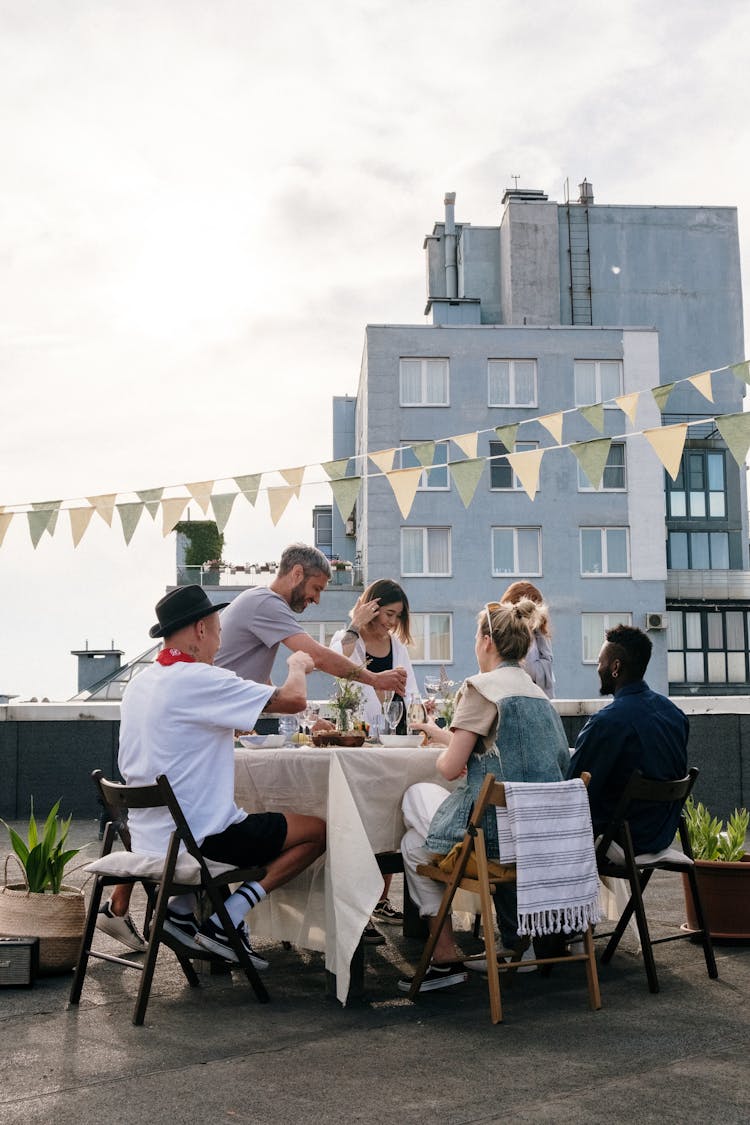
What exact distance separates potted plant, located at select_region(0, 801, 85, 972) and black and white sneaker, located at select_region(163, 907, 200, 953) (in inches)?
22.7

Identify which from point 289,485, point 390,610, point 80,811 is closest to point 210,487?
point 289,485

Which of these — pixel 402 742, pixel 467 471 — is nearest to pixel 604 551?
pixel 467 471

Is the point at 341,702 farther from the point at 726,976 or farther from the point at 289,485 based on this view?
the point at 289,485

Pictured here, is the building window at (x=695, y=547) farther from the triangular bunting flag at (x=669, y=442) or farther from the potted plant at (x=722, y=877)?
the potted plant at (x=722, y=877)

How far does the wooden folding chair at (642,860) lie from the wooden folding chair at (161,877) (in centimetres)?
137

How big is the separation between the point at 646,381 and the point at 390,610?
111ft

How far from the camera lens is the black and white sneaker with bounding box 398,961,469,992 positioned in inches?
180

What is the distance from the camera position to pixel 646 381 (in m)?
38.5

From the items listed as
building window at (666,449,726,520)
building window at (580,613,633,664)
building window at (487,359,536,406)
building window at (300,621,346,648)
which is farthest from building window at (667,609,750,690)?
building window at (300,621,346,648)

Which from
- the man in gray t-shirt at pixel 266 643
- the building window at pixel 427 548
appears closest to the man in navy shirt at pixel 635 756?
the man in gray t-shirt at pixel 266 643

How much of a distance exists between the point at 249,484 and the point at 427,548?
27794mm

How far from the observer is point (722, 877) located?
5.40 meters

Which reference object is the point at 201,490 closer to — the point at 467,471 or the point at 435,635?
the point at 467,471

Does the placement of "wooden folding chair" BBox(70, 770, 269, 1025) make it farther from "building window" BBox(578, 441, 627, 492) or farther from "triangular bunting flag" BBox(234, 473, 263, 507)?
"building window" BBox(578, 441, 627, 492)
